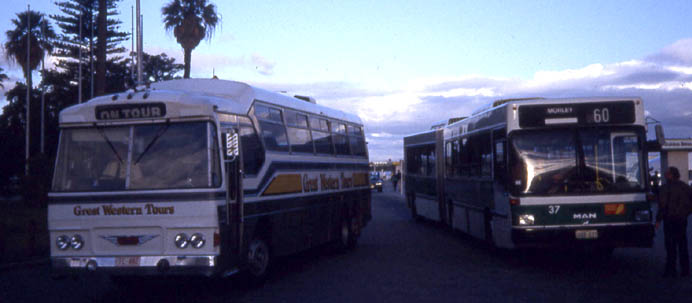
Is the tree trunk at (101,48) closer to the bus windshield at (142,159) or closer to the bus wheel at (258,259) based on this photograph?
the bus wheel at (258,259)

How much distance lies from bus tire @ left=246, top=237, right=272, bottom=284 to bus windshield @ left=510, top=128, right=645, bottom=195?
4441mm

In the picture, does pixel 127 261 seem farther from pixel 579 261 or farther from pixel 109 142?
pixel 579 261

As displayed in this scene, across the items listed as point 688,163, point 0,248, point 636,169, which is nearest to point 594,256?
point 636,169

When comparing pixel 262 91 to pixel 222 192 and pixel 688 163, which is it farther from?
pixel 688 163

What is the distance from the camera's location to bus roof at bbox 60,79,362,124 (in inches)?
388

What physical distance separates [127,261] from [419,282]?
15.5 feet

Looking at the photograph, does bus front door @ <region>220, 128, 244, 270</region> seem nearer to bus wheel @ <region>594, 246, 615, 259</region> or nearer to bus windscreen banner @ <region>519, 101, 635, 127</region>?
bus windscreen banner @ <region>519, 101, 635, 127</region>

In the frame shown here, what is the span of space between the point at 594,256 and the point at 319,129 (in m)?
6.28

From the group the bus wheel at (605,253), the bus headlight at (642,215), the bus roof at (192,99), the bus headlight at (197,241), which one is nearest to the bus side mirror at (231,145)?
the bus roof at (192,99)

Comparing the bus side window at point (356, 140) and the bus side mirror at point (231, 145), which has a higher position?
the bus side window at point (356, 140)

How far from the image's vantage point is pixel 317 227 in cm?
1484

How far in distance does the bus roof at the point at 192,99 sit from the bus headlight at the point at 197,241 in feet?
5.27

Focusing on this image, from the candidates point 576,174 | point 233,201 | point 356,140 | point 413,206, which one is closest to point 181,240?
point 233,201

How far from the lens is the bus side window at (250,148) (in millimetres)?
10961
